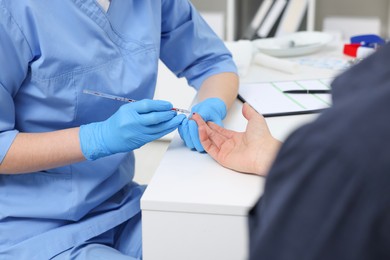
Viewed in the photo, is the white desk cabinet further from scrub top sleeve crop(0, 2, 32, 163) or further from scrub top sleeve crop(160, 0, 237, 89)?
scrub top sleeve crop(160, 0, 237, 89)

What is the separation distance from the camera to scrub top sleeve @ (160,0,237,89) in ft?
4.32

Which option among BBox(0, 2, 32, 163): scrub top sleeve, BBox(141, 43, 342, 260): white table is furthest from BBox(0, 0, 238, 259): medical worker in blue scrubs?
BBox(141, 43, 342, 260): white table

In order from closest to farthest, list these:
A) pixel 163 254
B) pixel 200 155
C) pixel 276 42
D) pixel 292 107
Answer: pixel 163 254 → pixel 200 155 → pixel 292 107 → pixel 276 42

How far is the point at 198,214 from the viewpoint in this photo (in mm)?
879

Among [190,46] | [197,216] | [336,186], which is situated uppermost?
[336,186]

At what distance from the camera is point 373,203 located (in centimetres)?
36

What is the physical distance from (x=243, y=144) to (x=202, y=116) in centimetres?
12

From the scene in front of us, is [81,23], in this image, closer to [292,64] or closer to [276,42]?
[292,64]

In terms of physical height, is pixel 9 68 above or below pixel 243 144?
above

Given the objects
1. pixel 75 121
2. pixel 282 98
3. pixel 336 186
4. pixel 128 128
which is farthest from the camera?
pixel 282 98

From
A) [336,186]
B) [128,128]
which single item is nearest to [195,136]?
[128,128]

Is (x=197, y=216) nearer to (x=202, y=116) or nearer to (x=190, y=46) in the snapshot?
(x=202, y=116)

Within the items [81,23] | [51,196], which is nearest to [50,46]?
[81,23]

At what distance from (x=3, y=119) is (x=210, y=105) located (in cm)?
39
